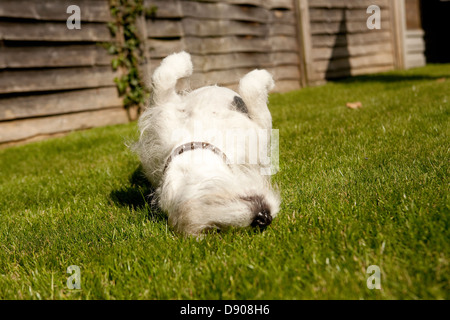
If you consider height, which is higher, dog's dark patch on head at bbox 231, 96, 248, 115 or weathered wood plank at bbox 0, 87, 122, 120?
weathered wood plank at bbox 0, 87, 122, 120

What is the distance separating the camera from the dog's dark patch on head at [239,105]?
2.71m

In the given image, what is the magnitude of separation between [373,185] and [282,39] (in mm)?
7497

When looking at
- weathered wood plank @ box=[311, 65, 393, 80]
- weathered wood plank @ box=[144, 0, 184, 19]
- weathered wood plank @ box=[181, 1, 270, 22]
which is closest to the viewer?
weathered wood plank @ box=[144, 0, 184, 19]

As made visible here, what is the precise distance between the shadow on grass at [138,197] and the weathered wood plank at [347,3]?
798 cm

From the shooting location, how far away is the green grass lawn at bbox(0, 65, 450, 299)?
1573 millimetres

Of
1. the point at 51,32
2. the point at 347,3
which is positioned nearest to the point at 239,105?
the point at 51,32

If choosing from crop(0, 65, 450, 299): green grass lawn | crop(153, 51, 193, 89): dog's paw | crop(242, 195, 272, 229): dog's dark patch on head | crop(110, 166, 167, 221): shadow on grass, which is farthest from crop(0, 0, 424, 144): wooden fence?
crop(242, 195, 272, 229): dog's dark patch on head

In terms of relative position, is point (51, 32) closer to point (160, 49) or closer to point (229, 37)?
point (160, 49)

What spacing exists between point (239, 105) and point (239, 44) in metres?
5.93

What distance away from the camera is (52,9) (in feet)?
19.6

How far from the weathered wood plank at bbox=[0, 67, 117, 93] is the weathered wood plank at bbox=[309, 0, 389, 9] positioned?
568 cm

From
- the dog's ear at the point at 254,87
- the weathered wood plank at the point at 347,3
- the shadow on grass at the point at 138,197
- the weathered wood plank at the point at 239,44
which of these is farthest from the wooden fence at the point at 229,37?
the dog's ear at the point at 254,87

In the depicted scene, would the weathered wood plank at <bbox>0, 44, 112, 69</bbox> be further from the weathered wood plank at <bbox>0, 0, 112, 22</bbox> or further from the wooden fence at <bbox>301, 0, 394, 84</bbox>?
the wooden fence at <bbox>301, 0, 394, 84</bbox>
